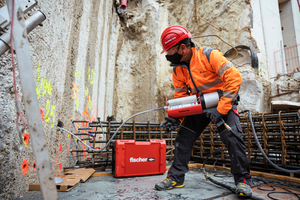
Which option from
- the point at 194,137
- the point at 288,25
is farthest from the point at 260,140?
the point at 288,25

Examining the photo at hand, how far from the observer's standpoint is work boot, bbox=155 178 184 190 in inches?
80.8

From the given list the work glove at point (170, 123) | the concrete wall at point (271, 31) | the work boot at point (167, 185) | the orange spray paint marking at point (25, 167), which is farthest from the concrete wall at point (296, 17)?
the orange spray paint marking at point (25, 167)

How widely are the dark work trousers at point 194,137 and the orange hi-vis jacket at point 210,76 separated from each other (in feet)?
0.70

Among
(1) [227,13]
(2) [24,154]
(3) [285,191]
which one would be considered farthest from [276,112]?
(1) [227,13]

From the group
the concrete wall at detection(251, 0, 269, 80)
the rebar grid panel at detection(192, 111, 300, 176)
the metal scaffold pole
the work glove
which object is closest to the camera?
the metal scaffold pole

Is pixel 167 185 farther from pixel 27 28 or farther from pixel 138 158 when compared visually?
pixel 27 28

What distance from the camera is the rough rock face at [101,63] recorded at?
189 cm

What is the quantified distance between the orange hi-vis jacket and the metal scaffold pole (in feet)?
5.46

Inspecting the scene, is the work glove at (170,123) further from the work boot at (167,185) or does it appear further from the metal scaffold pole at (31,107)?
the metal scaffold pole at (31,107)

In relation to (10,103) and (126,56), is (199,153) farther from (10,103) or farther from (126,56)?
(126,56)

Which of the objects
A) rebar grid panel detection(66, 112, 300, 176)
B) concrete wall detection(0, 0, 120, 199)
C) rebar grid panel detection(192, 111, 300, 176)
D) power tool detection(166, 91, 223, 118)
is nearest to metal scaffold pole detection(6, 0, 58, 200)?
concrete wall detection(0, 0, 120, 199)

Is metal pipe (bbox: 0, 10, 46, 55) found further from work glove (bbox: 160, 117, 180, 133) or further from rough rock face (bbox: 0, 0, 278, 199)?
work glove (bbox: 160, 117, 180, 133)

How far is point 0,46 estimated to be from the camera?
0.98 meters

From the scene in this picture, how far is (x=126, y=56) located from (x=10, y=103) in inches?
272
